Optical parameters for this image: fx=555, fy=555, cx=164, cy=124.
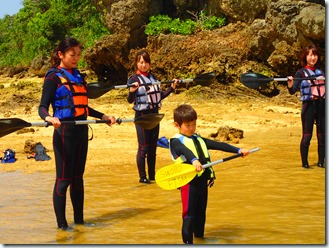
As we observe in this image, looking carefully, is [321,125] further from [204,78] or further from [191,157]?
[191,157]

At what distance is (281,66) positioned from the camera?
14.3 metres

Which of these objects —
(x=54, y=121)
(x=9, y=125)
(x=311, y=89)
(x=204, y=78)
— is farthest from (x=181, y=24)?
(x=54, y=121)

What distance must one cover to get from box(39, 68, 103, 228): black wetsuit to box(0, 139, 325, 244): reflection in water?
293 mm

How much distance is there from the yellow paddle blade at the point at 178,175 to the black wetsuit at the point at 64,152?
35.2 inches

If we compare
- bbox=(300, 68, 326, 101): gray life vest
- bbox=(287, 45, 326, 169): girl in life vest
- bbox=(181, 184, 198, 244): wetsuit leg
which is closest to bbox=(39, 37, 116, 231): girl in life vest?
bbox=(181, 184, 198, 244): wetsuit leg

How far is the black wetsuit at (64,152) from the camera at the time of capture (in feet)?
14.9

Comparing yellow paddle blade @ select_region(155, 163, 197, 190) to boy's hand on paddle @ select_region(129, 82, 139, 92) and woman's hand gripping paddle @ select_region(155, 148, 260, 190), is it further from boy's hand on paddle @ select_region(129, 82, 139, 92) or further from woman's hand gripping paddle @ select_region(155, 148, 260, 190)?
boy's hand on paddle @ select_region(129, 82, 139, 92)

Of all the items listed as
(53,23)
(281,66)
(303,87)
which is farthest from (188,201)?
(53,23)

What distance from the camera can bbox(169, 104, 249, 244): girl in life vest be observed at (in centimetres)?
394

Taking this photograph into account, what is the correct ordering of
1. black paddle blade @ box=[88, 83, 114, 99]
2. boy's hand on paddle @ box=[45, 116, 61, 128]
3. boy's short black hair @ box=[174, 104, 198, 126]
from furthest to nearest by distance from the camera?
black paddle blade @ box=[88, 83, 114, 99] < boy's hand on paddle @ box=[45, 116, 61, 128] < boy's short black hair @ box=[174, 104, 198, 126]

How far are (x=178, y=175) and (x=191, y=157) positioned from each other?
0.17m

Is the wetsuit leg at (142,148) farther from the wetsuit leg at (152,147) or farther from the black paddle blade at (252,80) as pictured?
the black paddle blade at (252,80)

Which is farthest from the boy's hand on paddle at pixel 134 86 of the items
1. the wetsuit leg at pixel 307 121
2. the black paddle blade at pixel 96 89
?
the wetsuit leg at pixel 307 121

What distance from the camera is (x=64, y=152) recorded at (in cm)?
455
